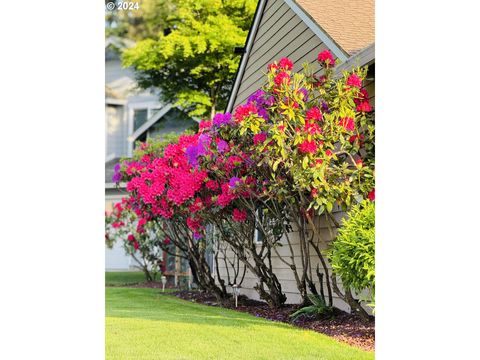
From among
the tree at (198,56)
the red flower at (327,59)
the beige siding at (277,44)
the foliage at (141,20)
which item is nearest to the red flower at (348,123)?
the red flower at (327,59)

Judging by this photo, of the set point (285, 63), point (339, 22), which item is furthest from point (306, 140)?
point (339, 22)

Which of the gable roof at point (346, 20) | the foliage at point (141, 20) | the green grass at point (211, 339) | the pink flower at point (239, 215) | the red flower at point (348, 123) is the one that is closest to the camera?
the green grass at point (211, 339)

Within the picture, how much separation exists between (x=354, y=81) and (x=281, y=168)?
986 mm

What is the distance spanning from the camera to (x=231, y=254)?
1125cm

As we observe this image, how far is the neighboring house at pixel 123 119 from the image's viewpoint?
1686cm

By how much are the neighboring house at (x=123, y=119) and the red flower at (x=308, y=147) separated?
1065 centimetres

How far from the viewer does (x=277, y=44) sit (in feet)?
29.0

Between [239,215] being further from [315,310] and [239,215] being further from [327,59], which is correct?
[327,59]

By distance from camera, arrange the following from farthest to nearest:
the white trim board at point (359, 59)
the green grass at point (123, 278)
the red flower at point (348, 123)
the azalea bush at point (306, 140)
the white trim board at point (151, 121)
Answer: the white trim board at point (151, 121) < the green grass at point (123, 278) < the red flower at point (348, 123) < the azalea bush at point (306, 140) < the white trim board at point (359, 59)

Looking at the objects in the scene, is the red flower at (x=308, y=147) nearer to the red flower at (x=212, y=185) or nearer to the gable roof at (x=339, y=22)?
the gable roof at (x=339, y=22)

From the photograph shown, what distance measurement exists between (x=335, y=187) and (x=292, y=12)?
2.84 meters

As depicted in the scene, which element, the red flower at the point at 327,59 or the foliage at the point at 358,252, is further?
the red flower at the point at 327,59
